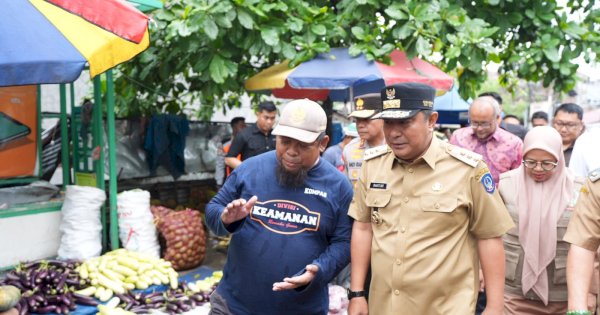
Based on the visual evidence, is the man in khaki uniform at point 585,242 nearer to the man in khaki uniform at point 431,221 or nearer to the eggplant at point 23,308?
the man in khaki uniform at point 431,221

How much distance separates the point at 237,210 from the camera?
260 centimetres

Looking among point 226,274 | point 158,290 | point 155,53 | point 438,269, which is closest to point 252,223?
point 226,274

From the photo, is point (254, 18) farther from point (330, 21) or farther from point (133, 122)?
point (133, 122)

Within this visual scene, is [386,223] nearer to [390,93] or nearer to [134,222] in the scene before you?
[390,93]

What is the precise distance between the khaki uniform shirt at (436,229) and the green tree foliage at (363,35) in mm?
4330

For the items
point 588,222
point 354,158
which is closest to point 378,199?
point 588,222

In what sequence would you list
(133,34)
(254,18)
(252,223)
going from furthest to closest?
(254,18)
(133,34)
(252,223)

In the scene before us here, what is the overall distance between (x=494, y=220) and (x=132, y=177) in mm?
6814

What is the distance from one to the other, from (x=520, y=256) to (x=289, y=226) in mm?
1583

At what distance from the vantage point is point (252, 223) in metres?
2.84

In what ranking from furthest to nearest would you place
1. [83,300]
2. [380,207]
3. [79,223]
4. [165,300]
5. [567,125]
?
[79,223], [165,300], [567,125], [83,300], [380,207]

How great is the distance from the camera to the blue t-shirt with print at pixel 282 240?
279 centimetres

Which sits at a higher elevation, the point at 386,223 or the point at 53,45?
the point at 53,45

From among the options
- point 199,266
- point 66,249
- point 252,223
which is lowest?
point 199,266
